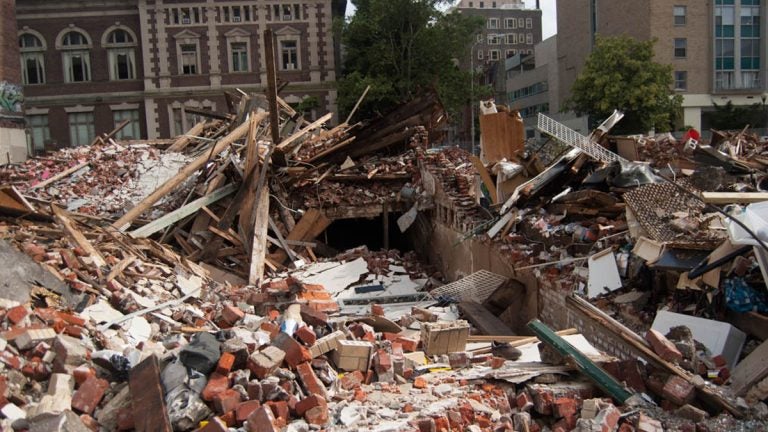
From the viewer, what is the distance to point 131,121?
3378cm

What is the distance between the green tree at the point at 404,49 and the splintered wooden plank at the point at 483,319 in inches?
862

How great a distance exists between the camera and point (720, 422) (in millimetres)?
4391

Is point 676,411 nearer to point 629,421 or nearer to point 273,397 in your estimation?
point 629,421

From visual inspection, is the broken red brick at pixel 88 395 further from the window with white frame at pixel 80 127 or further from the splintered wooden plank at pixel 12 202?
the window with white frame at pixel 80 127

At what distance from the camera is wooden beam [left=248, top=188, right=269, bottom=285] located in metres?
10.9

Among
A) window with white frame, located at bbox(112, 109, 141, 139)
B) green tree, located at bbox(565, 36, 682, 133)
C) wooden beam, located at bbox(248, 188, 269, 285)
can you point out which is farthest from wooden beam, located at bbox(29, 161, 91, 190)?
green tree, located at bbox(565, 36, 682, 133)

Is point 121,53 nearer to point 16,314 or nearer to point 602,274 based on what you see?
point 16,314

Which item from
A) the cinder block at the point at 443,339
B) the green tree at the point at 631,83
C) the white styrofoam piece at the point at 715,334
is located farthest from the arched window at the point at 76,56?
the white styrofoam piece at the point at 715,334

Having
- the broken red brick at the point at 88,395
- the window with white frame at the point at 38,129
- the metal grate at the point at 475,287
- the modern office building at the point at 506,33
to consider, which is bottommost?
the metal grate at the point at 475,287

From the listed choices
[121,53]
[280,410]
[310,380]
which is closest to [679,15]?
[121,53]

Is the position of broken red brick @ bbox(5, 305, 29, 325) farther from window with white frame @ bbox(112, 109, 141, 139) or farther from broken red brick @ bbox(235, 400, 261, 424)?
window with white frame @ bbox(112, 109, 141, 139)

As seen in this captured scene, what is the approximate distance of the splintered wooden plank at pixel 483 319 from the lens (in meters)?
7.76

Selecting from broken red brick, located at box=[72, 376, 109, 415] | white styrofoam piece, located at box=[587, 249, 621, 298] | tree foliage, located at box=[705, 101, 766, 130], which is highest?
tree foliage, located at box=[705, 101, 766, 130]

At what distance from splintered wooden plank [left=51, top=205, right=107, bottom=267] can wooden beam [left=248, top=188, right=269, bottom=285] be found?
9.13 ft
